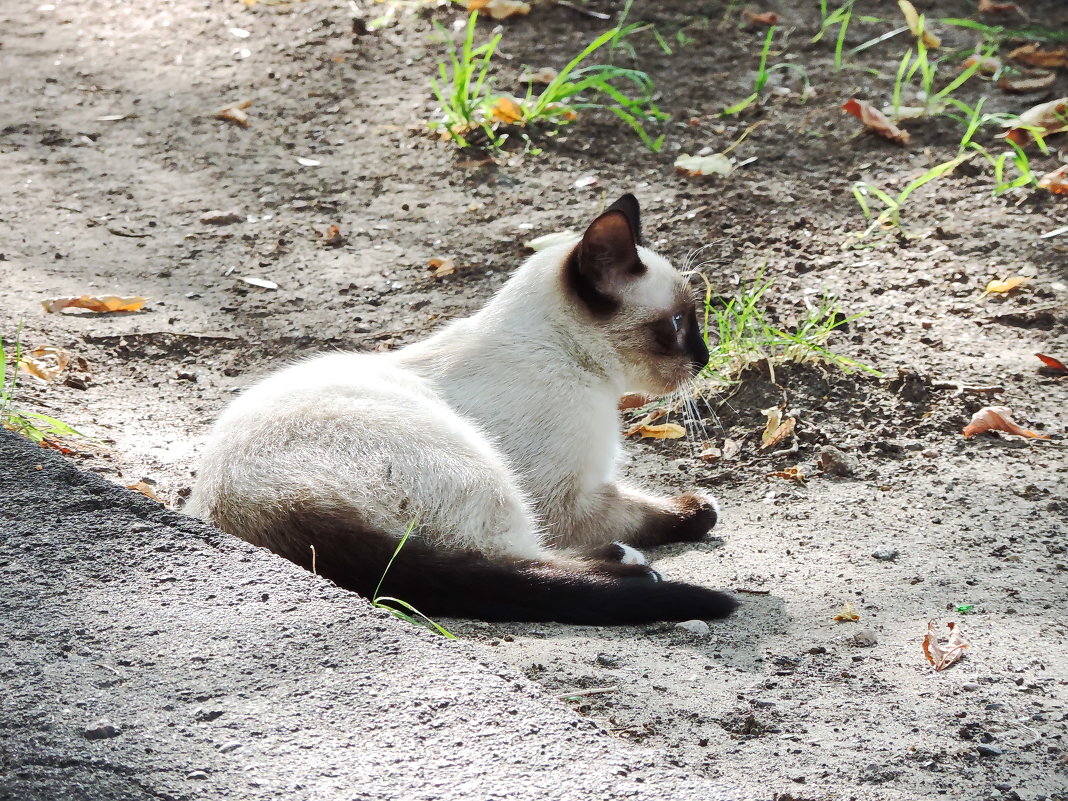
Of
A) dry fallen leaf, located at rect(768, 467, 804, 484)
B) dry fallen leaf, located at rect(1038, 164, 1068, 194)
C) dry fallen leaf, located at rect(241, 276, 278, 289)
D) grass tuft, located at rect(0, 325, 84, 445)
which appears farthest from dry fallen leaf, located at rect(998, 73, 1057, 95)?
grass tuft, located at rect(0, 325, 84, 445)

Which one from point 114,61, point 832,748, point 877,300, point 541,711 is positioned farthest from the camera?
point 114,61

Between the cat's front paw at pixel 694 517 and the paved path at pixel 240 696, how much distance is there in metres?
1.45

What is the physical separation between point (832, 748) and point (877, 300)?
8.99 feet

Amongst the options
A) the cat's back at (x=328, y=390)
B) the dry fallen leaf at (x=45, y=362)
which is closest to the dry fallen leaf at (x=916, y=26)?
the cat's back at (x=328, y=390)

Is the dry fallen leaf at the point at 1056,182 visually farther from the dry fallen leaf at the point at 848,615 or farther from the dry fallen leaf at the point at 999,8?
the dry fallen leaf at the point at 848,615

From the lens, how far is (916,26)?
640cm

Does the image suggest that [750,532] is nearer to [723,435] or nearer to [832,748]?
[723,435]

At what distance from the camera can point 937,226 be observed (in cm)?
504

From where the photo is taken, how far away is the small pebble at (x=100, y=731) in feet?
6.46

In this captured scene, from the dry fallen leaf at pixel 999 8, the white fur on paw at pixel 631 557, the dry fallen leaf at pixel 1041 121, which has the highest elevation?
the dry fallen leaf at pixel 999 8

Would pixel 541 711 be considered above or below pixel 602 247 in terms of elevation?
below

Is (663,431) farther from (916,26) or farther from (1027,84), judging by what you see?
(916,26)

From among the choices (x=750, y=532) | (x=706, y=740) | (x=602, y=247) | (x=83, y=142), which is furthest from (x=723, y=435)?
(x=83, y=142)

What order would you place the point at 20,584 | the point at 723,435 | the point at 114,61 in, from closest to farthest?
the point at 20,584, the point at 723,435, the point at 114,61
